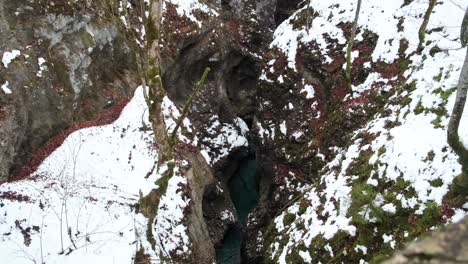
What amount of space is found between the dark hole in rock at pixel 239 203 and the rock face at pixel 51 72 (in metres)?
8.75

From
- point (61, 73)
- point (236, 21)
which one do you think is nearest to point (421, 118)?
point (61, 73)

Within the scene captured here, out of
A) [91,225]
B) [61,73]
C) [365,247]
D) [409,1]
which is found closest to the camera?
[365,247]

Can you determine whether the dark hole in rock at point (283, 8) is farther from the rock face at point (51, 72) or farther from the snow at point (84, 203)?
the snow at point (84, 203)

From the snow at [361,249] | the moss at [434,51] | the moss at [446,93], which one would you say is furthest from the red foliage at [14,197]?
the moss at [434,51]

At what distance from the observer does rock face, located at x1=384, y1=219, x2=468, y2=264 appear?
1.44m

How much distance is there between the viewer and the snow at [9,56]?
510 inches

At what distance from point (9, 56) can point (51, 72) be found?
173 centimetres

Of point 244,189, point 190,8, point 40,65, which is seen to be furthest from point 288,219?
point 190,8

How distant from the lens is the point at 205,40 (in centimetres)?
2509

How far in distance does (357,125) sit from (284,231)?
553 centimetres

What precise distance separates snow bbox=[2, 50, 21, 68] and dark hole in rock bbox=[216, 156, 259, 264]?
11579mm

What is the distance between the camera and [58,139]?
1423 centimetres

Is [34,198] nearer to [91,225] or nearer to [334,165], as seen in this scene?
[91,225]

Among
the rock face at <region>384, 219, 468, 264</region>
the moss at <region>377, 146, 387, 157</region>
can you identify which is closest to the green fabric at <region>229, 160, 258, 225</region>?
the moss at <region>377, 146, 387, 157</region>
